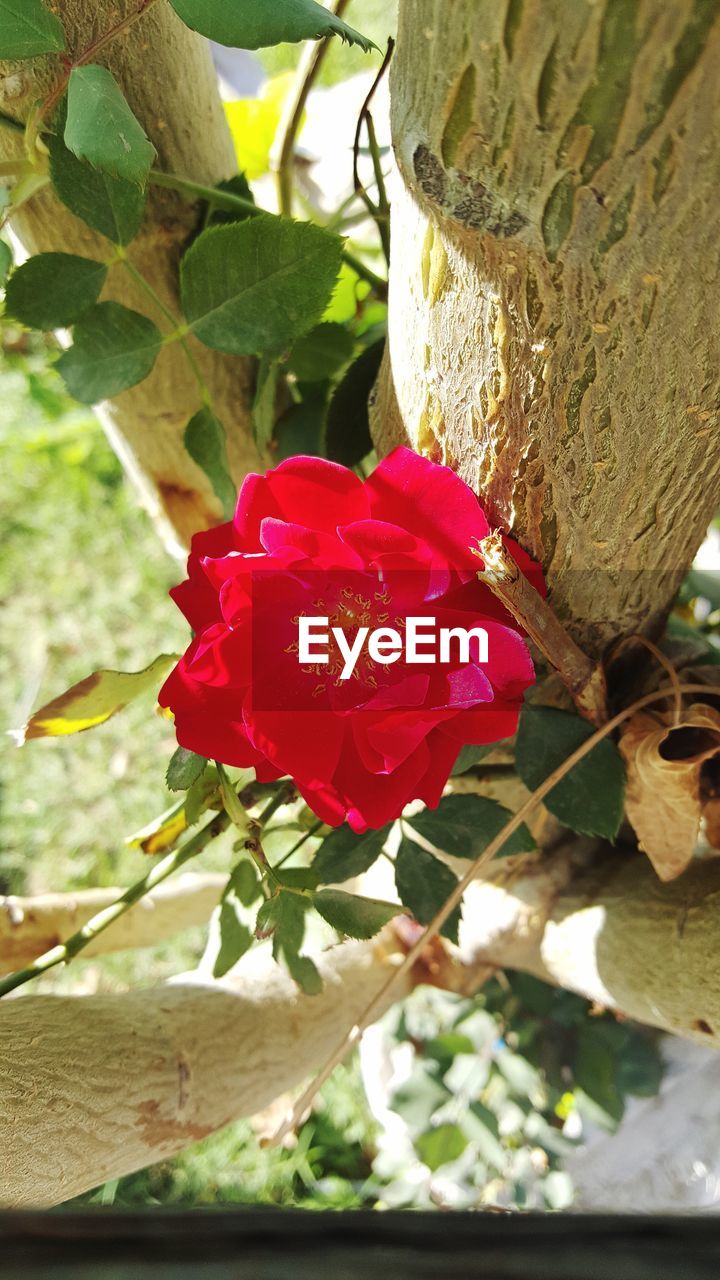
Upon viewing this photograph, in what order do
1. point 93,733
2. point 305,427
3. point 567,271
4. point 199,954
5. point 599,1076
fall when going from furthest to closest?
point 93,733 → point 199,954 → point 599,1076 → point 305,427 → point 567,271

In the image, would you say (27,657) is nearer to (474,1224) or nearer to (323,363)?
(323,363)

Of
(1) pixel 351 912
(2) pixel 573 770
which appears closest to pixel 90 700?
(1) pixel 351 912

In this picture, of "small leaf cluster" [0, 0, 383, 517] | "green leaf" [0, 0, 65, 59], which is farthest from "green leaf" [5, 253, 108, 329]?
"green leaf" [0, 0, 65, 59]

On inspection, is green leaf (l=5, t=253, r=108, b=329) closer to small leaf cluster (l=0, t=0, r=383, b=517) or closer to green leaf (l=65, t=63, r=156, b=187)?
small leaf cluster (l=0, t=0, r=383, b=517)

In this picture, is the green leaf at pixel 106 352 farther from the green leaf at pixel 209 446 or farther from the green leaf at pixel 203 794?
the green leaf at pixel 203 794

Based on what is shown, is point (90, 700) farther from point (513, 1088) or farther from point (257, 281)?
point (513, 1088)

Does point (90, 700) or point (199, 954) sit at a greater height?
point (90, 700)

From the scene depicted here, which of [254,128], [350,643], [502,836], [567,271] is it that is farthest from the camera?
[254,128]
